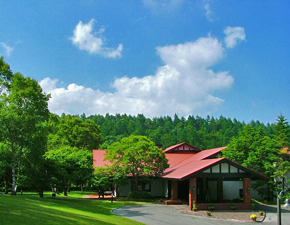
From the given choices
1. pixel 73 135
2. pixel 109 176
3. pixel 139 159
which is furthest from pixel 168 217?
pixel 73 135

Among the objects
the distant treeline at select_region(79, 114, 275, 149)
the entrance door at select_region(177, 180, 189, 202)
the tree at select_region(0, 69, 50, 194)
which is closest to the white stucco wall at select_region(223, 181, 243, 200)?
the entrance door at select_region(177, 180, 189, 202)

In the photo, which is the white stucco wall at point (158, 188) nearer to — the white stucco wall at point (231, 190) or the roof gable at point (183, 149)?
the roof gable at point (183, 149)

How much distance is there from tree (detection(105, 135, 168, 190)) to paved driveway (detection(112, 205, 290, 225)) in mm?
6470

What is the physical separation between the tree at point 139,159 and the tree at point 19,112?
29.6ft

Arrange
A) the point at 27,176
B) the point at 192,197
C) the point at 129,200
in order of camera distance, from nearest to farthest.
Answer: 1. the point at 192,197
2. the point at 27,176
3. the point at 129,200

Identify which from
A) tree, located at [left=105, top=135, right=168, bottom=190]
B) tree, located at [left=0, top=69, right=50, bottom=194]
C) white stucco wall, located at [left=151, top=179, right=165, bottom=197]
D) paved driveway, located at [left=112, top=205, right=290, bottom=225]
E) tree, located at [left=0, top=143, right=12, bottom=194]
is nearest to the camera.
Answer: paved driveway, located at [left=112, top=205, right=290, bottom=225]

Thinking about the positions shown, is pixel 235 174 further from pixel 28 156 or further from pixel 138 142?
pixel 28 156

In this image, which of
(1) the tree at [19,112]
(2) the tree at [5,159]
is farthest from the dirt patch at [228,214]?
(2) the tree at [5,159]

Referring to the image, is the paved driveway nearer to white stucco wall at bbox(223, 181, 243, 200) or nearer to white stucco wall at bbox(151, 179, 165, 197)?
white stucco wall at bbox(223, 181, 243, 200)

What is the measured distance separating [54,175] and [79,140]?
2872 centimetres

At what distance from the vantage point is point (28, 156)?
3164 cm

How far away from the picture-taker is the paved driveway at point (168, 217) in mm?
20641

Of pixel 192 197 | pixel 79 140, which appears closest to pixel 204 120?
pixel 79 140

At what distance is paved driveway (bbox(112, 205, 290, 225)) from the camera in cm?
2064
